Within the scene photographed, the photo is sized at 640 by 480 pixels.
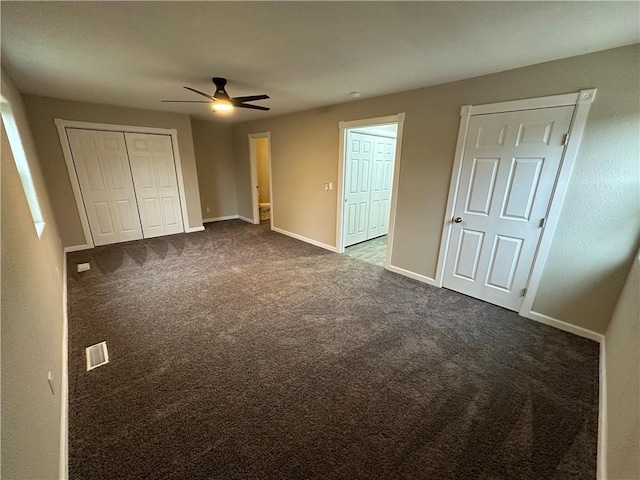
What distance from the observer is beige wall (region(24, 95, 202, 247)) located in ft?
12.3

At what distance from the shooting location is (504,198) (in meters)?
2.62

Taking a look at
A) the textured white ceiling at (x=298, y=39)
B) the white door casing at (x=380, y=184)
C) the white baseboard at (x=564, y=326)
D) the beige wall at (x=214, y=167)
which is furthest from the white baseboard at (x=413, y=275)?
the beige wall at (x=214, y=167)

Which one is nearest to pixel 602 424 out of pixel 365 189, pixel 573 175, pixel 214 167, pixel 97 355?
pixel 573 175

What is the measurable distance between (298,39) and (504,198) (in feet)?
7.94

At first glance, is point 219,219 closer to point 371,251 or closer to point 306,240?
point 306,240

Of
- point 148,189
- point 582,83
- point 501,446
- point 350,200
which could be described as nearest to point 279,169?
point 350,200

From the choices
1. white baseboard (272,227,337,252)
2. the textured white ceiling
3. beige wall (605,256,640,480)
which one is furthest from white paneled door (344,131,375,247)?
beige wall (605,256,640,480)

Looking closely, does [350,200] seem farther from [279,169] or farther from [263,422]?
[263,422]

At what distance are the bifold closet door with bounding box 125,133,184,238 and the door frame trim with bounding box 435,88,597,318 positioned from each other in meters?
5.05

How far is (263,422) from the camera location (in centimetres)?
158

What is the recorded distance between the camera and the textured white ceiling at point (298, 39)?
1540mm

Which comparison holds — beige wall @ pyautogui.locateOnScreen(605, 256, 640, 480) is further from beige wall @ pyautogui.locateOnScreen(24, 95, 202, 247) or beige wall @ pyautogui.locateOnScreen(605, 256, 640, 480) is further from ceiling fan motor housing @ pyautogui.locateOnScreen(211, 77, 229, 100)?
beige wall @ pyautogui.locateOnScreen(24, 95, 202, 247)

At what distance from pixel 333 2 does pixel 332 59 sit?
2.67ft

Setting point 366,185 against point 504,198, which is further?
point 366,185
